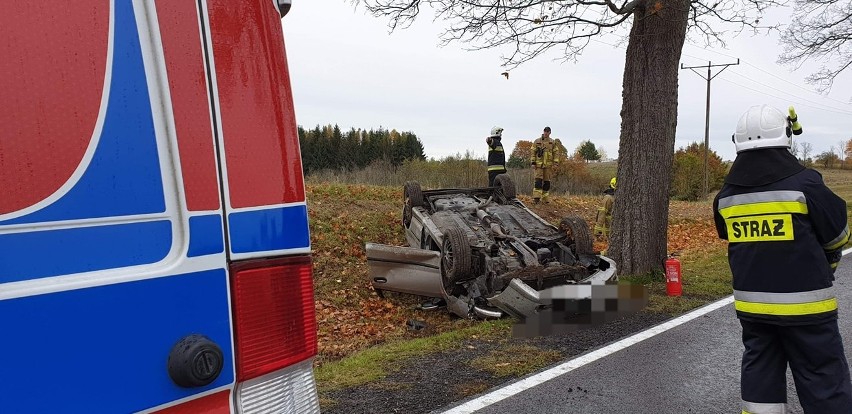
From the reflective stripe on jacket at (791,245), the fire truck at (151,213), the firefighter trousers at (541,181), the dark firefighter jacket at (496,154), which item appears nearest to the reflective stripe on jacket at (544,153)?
the firefighter trousers at (541,181)

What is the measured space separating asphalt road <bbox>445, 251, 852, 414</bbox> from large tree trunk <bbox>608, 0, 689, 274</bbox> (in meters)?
2.36

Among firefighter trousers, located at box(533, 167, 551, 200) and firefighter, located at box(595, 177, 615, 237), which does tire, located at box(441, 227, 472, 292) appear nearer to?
firefighter, located at box(595, 177, 615, 237)

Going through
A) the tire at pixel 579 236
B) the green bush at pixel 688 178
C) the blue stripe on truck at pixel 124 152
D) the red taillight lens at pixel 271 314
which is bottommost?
the green bush at pixel 688 178

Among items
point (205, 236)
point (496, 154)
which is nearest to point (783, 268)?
point (205, 236)

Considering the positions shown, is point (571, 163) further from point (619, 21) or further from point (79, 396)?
point (79, 396)

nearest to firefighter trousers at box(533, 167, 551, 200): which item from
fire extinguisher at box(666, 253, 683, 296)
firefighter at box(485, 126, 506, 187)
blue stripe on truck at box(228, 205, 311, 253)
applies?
firefighter at box(485, 126, 506, 187)

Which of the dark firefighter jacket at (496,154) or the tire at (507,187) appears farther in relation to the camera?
the dark firefighter jacket at (496,154)

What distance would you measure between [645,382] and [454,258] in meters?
2.84

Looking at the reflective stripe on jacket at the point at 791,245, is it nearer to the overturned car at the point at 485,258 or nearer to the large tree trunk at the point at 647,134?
the overturned car at the point at 485,258

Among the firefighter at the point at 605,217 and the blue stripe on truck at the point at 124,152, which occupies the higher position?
the blue stripe on truck at the point at 124,152

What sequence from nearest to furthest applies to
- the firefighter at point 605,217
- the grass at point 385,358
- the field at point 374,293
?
the grass at point 385,358
the field at point 374,293
the firefighter at point 605,217

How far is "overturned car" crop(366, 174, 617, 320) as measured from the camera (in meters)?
6.57

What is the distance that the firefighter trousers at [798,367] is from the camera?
2967 mm

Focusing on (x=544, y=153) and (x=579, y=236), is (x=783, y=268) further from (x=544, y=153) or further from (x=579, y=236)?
(x=544, y=153)
